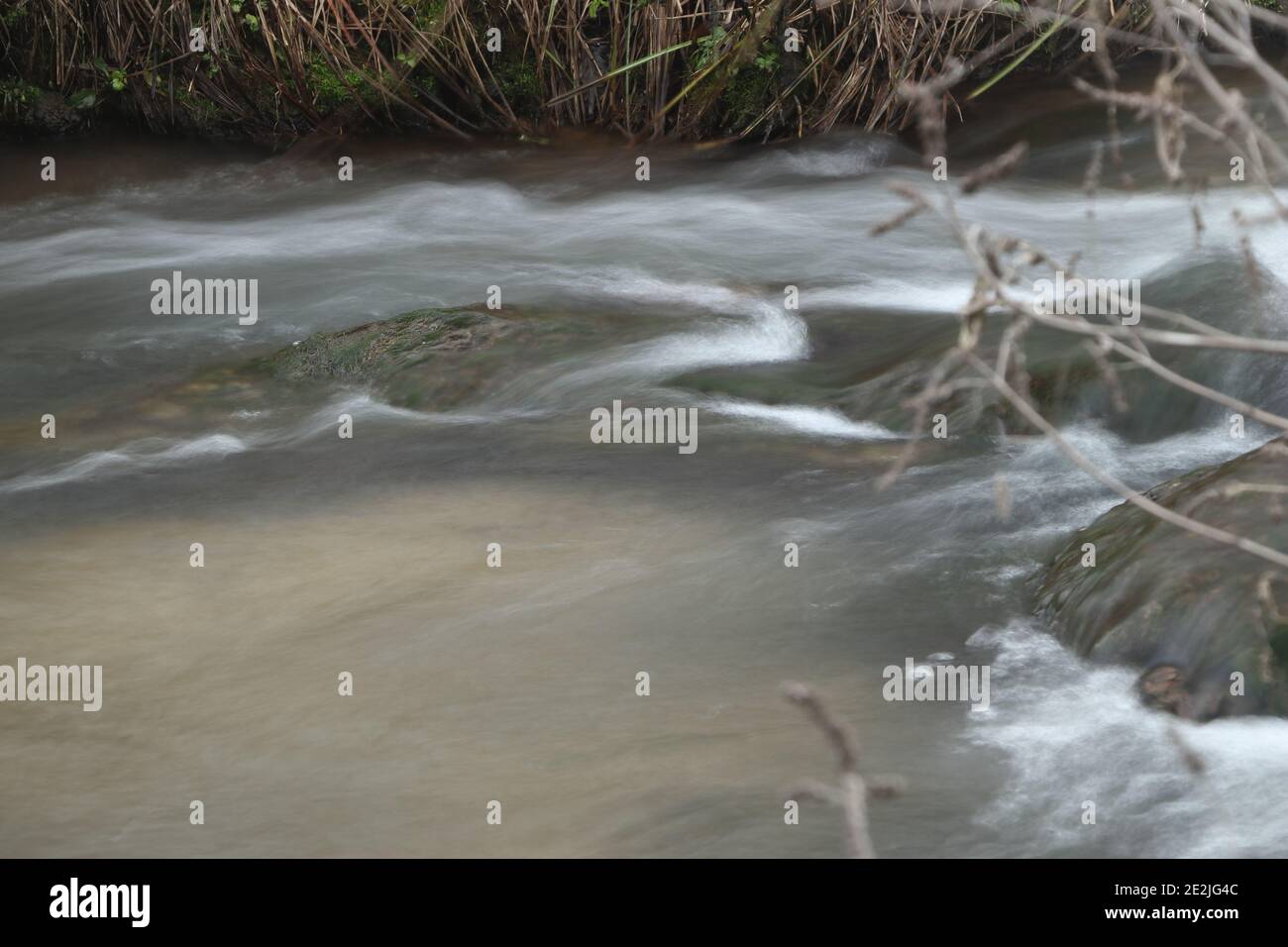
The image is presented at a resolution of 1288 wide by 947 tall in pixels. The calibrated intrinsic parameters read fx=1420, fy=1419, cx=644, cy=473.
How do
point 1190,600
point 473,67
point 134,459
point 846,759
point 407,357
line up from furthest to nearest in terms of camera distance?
point 473,67, point 407,357, point 134,459, point 1190,600, point 846,759

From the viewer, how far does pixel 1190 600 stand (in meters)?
3.55

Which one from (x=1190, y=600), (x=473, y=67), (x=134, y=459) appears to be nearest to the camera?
(x=1190, y=600)

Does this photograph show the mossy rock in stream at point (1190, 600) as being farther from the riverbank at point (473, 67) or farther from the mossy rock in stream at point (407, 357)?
the riverbank at point (473, 67)

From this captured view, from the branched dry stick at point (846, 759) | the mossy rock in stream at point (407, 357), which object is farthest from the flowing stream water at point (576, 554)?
the branched dry stick at point (846, 759)

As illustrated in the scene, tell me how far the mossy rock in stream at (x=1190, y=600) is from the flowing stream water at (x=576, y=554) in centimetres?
9

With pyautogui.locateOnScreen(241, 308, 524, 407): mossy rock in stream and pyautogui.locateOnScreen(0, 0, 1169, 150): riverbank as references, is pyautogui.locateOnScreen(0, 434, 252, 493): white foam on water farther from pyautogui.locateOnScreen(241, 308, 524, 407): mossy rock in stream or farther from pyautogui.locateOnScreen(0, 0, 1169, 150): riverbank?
pyautogui.locateOnScreen(0, 0, 1169, 150): riverbank

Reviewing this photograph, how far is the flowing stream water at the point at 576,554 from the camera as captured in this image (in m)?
3.17

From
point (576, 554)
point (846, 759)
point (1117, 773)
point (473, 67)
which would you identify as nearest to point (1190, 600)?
point (1117, 773)

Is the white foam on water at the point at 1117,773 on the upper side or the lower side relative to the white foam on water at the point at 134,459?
upper

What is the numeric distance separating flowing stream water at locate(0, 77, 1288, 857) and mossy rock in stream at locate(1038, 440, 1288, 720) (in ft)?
0.30

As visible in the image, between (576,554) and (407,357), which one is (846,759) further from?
(407,357)

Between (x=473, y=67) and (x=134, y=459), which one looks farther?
(x=473, y=67)

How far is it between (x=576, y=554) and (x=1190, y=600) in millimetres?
1859

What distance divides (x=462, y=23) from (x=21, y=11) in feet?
9.93
